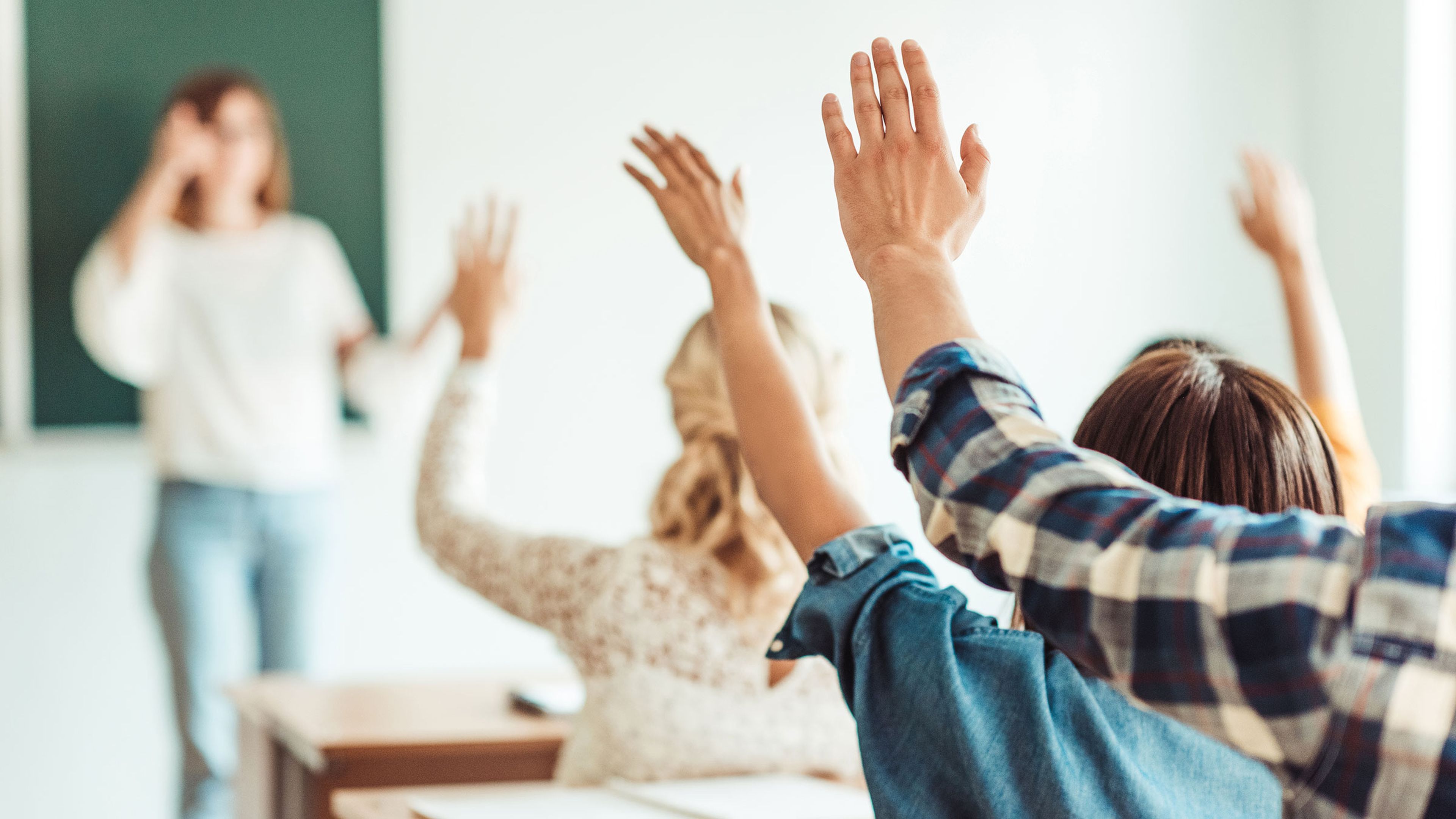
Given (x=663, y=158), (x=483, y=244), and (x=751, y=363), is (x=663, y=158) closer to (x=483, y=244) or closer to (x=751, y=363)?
(x=751, y=363)

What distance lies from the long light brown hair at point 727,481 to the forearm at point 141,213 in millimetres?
1945

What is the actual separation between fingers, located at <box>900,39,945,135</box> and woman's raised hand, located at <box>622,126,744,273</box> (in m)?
0.35

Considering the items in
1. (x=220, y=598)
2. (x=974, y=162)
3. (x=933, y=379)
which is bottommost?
(x=220, y=598)

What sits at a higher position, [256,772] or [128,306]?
[128,306]

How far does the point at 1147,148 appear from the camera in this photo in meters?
3.64

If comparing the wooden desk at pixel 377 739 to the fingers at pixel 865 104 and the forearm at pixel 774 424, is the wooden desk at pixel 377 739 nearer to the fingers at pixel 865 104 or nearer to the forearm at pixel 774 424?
the forearm at pixel 774 424

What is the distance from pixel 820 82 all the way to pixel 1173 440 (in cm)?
211

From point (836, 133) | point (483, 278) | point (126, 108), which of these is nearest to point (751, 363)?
point (836, 133)

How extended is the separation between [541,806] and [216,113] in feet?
7.91

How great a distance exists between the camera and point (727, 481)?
4.83ft

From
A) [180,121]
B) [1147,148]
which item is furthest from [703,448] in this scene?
[1147,148]

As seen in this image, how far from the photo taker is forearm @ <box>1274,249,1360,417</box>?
1725 millimetres

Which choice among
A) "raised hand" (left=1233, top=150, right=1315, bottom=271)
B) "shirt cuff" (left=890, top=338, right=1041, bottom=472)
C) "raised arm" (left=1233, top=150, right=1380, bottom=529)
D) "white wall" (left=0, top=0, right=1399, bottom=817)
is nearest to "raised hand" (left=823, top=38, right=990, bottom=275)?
"shirt cuff" (left=890, top=338, right=1041, bottom=472)

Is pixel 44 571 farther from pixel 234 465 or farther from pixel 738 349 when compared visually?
pixel 738 349
